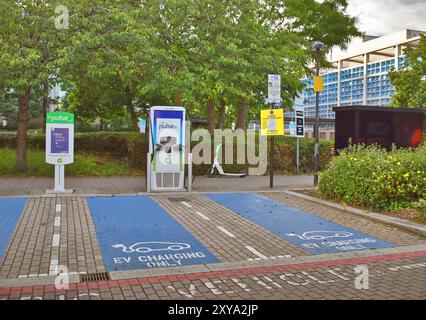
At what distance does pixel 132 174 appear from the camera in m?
16.8

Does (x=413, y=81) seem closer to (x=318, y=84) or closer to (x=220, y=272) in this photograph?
(x=318, y=84)

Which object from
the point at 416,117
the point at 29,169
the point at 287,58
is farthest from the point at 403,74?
the point at 29,169

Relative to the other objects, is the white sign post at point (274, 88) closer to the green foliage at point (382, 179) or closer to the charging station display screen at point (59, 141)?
the green foliage at point (382, 179)

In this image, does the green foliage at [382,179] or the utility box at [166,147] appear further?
the utility box at [166,147]

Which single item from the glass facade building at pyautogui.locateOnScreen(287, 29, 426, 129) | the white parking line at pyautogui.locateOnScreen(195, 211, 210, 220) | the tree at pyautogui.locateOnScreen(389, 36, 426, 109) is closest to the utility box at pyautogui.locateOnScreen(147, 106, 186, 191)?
the white parking line at pyautogui.locateOnScreen(195, 211, 210, 220)

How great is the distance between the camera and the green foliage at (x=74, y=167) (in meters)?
15.8

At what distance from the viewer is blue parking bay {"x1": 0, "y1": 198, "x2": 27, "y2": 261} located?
288 inches

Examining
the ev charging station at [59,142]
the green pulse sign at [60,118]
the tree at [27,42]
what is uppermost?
the tree at [27,42]

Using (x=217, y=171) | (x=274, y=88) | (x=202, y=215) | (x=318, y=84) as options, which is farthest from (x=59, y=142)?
(x=318, y=84)

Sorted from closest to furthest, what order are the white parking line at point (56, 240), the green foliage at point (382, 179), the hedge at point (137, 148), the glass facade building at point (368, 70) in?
the white parking line at point (56, 240) → the green foliage at point (382, 179) → the hedge at point (137, 148) → the glass facade building at point (368, 70)

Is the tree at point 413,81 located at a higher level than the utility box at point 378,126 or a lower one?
→ higher

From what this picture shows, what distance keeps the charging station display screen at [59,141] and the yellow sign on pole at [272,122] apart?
5518 millimetres

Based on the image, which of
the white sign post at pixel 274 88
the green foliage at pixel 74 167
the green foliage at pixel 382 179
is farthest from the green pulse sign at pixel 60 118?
the green foliage at pixel 382 179
